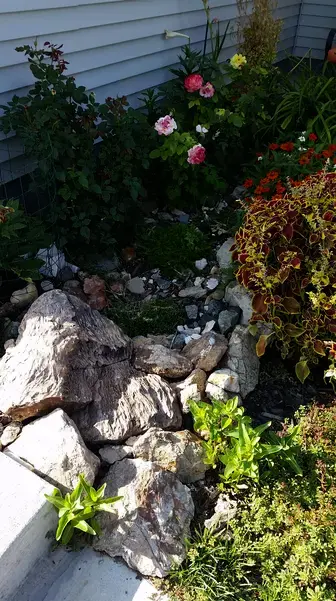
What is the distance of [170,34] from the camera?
441 cm

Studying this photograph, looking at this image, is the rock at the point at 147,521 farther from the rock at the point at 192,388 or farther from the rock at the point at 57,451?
the rock at the point at 192,388

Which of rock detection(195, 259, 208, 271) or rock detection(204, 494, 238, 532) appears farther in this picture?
rock detection(195, 259, 208, 271)

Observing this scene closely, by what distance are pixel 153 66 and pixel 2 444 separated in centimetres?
336

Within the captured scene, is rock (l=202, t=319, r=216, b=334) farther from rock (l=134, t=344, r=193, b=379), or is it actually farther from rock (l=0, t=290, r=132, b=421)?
rock (l=0, t=290, r=132, b=421)

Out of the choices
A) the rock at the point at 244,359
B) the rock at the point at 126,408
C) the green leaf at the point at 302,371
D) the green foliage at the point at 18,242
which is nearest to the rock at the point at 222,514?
the rock at the point at 126,408

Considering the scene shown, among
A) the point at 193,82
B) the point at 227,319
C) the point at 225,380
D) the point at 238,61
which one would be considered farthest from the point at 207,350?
the point at 238,61

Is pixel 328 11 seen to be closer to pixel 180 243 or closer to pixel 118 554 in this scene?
pixel 180 243

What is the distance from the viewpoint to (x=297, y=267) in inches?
101

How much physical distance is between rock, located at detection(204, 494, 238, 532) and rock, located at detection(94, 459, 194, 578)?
92 mm

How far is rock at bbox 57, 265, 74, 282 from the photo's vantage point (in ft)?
11.1

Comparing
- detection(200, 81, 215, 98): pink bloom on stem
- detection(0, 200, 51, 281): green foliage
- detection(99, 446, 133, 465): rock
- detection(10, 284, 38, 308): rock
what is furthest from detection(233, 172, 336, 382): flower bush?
detection(200, 81, 215, 98): pink bloom on stem

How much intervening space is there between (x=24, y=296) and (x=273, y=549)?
1867 millimetres

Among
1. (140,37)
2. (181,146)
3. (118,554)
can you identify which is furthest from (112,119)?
(118,554)

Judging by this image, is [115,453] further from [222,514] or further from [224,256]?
[224,256]
